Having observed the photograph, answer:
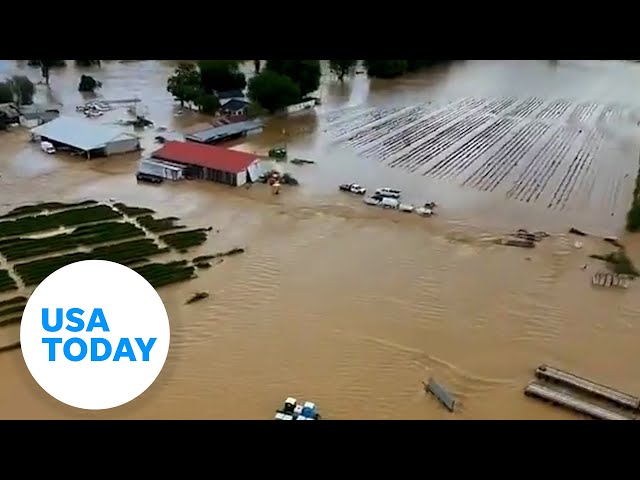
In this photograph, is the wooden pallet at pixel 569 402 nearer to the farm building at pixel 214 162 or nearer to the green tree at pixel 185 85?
the farm building at pixel 214 162

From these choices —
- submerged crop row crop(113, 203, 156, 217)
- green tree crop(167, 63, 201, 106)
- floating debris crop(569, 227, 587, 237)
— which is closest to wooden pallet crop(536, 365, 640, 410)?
floating debris crop(569, 227, 587, 237)

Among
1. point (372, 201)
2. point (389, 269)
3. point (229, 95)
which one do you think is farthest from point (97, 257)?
point (229, 95)

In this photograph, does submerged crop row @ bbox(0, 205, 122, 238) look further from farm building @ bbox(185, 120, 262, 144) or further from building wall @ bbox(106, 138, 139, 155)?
farm building @ bbox(185, 120, 262, 144)

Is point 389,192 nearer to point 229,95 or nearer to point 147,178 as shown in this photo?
point 147,178

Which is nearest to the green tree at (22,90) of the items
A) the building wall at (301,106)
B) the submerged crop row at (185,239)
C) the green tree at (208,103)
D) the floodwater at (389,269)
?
the floodwater at (389,269)

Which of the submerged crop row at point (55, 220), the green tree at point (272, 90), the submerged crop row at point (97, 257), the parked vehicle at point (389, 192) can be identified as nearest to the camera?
the submerged crop row at point (97, 257)

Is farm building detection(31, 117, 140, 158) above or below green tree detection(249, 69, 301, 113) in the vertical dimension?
below

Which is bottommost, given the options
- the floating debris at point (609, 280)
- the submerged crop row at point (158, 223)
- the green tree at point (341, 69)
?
the submerged crop row at point (158, 223)
